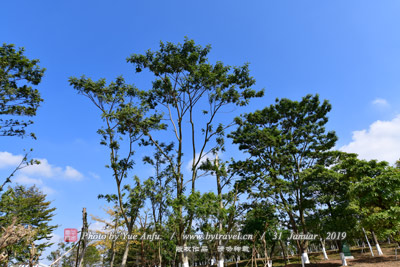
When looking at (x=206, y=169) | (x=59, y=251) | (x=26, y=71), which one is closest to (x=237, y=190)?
(x=206, y=169)

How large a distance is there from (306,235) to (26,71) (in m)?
23.1

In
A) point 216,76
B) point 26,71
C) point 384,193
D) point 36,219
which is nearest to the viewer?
point 384,193

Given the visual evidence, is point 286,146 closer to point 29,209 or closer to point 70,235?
point 70,235

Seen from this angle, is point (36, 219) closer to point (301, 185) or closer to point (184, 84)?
point (184, 84)

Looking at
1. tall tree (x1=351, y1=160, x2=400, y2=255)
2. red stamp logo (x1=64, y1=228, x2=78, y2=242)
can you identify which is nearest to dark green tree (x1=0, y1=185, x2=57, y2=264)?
red stamp logo (x1=64, y1=228, x2=78, y2=242)

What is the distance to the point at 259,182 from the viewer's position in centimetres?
1845

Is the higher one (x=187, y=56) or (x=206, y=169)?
(x=187, y=56)

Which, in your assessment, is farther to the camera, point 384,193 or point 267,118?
point 267,118

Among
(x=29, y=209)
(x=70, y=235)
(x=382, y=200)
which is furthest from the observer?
(x=29, y=209)

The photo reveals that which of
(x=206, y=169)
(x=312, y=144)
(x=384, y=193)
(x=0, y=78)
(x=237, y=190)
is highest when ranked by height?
(x=0, y=78)

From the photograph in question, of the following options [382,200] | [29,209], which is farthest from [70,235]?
[29,209]

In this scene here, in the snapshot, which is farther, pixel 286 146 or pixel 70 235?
pixel 286 146

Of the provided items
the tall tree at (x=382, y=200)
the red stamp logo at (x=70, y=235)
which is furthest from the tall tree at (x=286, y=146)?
the red stamp logo at (x=70, y=235)

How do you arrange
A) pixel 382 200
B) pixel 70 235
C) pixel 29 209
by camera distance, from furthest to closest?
pixel 29 209 < pixel 382 200 < pixel 70 235
